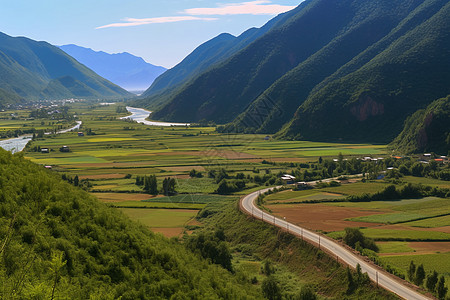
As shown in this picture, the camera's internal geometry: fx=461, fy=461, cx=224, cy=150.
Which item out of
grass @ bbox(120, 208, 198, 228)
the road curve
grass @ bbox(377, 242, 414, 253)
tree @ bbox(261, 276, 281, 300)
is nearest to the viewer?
the road curve

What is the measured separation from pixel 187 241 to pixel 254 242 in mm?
9816

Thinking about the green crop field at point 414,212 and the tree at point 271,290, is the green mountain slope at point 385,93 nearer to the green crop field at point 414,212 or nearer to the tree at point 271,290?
the green crop field at point 414,212

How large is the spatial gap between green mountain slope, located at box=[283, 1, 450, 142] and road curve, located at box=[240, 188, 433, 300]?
9986 centimetres

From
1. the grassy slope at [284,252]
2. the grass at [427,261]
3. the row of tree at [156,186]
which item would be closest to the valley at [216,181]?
the grass at [427,261]

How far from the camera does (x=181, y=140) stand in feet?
526

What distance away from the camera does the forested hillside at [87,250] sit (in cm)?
2655

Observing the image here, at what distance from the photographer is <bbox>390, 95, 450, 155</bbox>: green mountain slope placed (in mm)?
119375

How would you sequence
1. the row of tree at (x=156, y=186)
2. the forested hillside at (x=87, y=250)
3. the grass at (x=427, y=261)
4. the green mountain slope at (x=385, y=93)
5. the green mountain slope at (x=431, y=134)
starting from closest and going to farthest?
the forested hillside at (x=87, y=250)
the grass at (x=427, y=261)
the row of tree at (x=156, y=186)
the green mountain slope at (x=431, y=134)
the green mountain slope at (x=385, y=93)

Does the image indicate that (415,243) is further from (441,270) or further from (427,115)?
(427,115)

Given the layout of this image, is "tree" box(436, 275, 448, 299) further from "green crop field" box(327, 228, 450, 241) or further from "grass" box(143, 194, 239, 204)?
"grass" box(143, 194, 239, 204)

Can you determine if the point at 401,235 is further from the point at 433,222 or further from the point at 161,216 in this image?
the point at 161,216

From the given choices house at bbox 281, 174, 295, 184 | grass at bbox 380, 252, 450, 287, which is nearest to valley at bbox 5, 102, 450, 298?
grass at bbox 380, 252, 450, 287

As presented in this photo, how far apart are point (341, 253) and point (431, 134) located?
88014 millimetres

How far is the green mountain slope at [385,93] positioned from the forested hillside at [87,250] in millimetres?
129068
